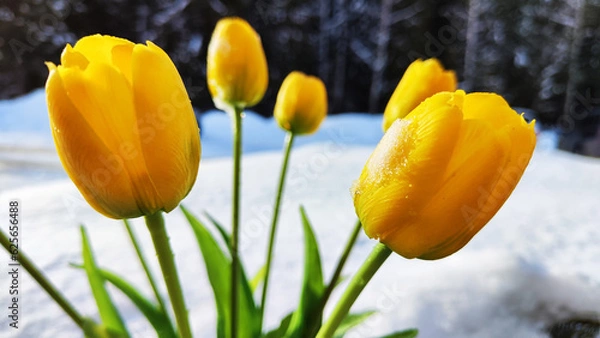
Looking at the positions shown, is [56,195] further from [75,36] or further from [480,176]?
[480,176]

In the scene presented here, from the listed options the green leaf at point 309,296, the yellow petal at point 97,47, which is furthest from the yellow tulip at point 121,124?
the green leaf at point 309,296

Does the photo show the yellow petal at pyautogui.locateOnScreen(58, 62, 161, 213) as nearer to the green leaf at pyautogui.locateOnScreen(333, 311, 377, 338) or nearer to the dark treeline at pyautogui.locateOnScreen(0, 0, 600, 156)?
the green leaf at pyautogui.locateOnScreen(333, 311, 377, 338)

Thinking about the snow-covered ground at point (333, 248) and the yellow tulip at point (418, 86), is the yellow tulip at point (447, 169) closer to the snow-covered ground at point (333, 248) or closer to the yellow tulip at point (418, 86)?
the yellow tulip at point (418, 86)

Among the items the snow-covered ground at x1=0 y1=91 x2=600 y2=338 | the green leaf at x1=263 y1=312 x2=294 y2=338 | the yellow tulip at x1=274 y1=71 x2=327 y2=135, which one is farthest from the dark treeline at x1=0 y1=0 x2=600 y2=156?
the green leaf at x1=263 y1=312 x2=294 y2=338

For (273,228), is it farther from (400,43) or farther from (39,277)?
(400,43)

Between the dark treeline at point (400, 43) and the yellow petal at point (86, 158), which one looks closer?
the yellow petal at point (86, 158)

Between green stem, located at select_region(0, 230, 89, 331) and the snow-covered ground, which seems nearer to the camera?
green stem, located at select_region(0, 230, 89, 331)
